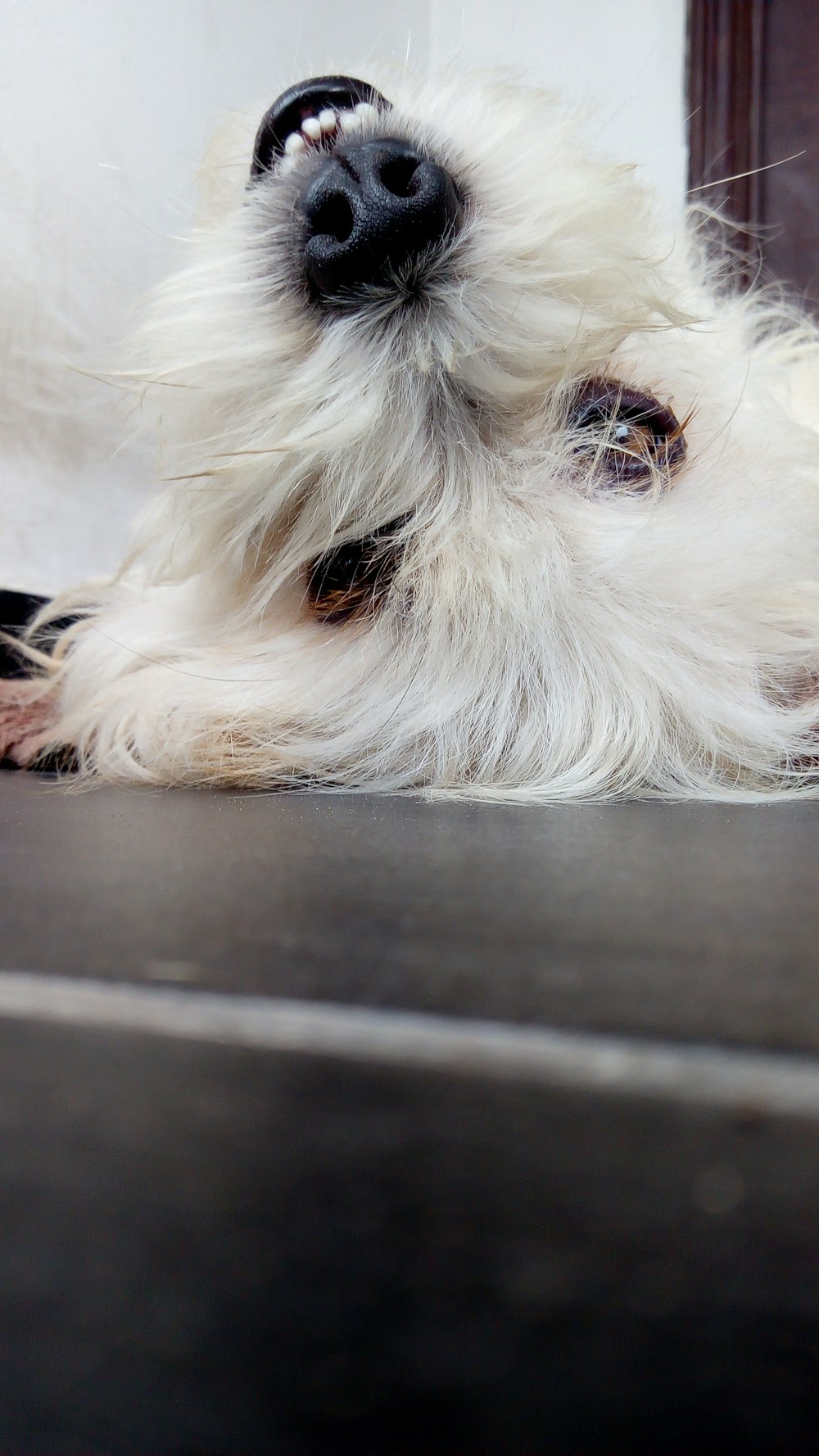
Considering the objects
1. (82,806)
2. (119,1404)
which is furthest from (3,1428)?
(82,806)

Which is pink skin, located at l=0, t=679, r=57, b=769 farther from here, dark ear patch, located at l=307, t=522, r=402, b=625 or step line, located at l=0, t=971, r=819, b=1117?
step line, located at l=0, t=971, r=819, b=1117

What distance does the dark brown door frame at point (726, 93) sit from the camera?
1.71 metres

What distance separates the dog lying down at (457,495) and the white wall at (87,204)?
1.24ft

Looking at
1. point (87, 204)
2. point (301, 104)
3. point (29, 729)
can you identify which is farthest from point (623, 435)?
point (87, 204)

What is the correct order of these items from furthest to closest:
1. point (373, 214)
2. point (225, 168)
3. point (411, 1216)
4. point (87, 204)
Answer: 1. point (87, 204)
2. point (225, 168)
3. point (373, 214)
4. point (411, 1216)

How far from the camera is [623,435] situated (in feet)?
2.05

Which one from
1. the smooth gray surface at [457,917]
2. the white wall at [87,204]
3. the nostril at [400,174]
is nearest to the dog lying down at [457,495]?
the nostril at [400,174]

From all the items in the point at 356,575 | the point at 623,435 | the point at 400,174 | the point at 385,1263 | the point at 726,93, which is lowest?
the point at 385,1263

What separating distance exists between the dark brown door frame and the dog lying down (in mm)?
1297

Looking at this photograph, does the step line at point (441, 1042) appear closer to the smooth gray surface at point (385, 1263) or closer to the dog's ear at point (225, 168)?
the smooth gray surface at point (385, 1263)

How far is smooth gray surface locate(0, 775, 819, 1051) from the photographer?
159mm

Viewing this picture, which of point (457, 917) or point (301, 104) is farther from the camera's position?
point (301, 104)

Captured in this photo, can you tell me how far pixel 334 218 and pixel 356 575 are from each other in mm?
206

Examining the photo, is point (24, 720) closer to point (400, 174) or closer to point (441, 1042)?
point (400, 174)
